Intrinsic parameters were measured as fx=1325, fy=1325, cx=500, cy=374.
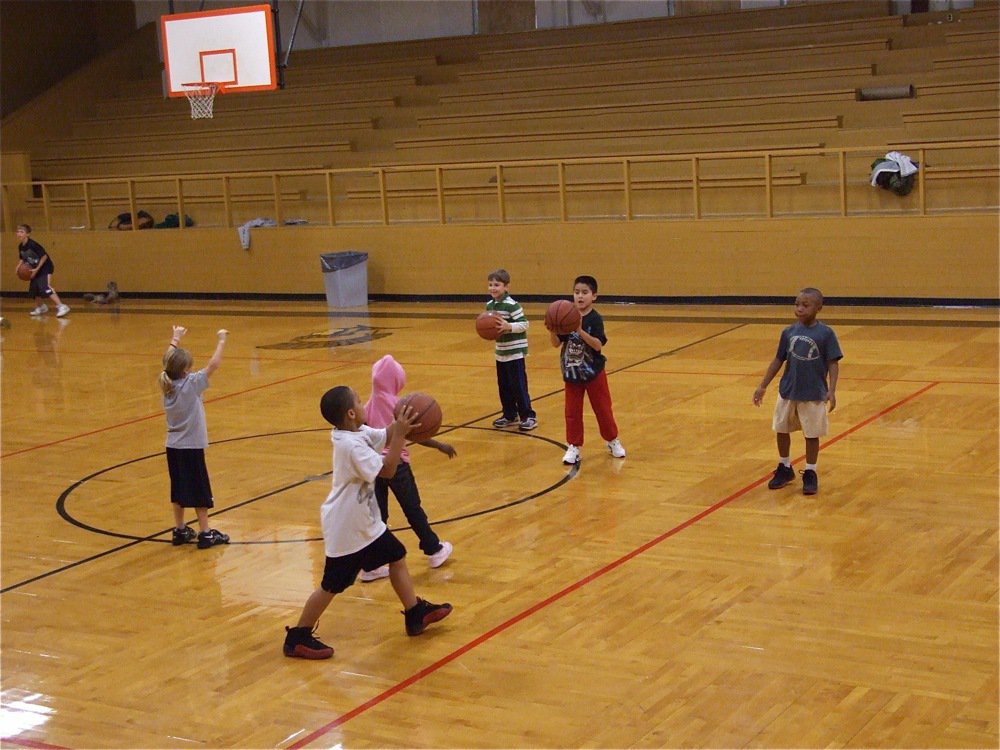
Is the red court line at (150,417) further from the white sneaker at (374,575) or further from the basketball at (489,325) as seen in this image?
the white sneaker at (374,575)

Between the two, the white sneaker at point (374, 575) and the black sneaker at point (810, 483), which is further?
the black sneaker at point (810, 483)

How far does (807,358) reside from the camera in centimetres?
816

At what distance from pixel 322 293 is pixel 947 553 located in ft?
49.5

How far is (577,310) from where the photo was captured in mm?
9039

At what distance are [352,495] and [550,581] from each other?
4.90 feet

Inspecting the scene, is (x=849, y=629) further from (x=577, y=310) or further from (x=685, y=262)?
(x=685, y=262)

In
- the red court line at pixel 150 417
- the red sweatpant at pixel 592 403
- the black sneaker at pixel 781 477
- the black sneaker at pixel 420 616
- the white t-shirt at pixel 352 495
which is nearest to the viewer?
the white t-shirt at pixel 352 495

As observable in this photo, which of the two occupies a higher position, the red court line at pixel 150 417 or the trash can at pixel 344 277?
the trash can at pixel 344 277

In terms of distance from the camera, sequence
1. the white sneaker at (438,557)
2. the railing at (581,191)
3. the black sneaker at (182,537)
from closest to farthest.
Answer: the white sneaker at (438,557) < the black sneaker at (182,537) < the railing at (581,191)

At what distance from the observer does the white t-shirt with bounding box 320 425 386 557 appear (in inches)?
232

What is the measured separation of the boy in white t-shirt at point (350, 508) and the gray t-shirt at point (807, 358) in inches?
122

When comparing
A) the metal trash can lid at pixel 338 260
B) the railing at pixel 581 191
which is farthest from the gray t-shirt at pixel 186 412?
the metal trash can lid at pixel 338 260

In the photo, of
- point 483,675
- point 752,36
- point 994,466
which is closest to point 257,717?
point 483,675

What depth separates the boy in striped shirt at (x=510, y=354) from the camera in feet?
33.6
